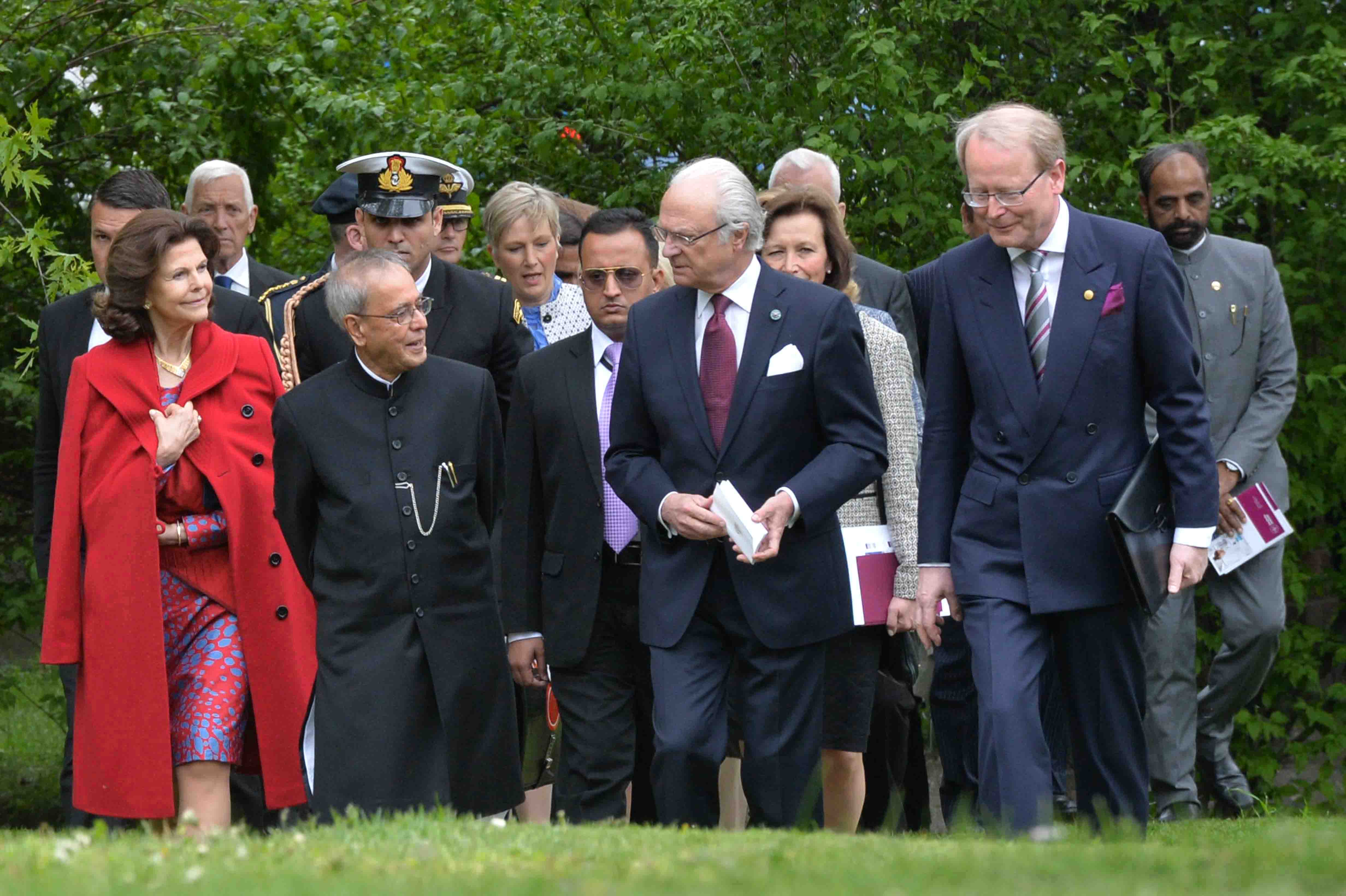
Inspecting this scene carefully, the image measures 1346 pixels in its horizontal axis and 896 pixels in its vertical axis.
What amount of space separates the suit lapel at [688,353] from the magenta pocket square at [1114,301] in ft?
3.87

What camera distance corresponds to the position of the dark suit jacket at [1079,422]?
6156 mm

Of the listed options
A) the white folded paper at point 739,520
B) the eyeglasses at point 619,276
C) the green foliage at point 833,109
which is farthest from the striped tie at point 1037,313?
the green foliage at point 833,109

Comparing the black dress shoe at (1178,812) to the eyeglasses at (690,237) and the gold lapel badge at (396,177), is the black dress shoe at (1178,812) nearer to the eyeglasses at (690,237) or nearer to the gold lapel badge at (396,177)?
the eyeglasses at (690,237)

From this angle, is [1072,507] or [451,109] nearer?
[1072,507]

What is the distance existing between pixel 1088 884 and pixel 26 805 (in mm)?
8889

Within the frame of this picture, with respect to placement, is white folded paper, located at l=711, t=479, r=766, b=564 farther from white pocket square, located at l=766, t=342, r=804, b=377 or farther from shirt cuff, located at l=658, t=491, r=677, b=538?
white pocket square, located at l=766, t=342, r=804, b=377

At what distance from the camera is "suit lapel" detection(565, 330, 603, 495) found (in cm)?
732

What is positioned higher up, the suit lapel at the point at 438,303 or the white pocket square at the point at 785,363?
the suit lapel at the point at 438,303

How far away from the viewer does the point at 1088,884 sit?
3924 mm

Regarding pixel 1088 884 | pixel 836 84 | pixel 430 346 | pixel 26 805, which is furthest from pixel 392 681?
pixel 26 805

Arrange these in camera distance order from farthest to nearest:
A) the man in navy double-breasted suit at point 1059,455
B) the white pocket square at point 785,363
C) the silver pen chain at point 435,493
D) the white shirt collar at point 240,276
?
the white shirt collar at point 240,276 < the silver pen chain at point 435,493 < the white pocket square at point 785,363 < the man in navy double-breasted suit at point 1059,455

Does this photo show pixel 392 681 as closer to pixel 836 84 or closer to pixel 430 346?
pixel 430 346

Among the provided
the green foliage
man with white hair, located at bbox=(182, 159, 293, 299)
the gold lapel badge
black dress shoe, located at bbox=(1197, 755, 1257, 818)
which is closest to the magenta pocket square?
the gold lapel badge

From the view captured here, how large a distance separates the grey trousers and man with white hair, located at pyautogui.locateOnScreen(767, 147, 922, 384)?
1.68m
